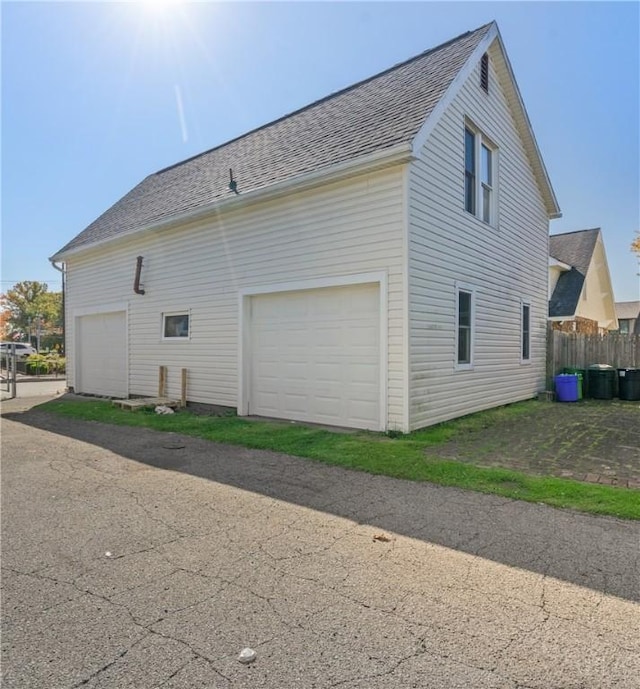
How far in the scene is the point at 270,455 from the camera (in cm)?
A: 615

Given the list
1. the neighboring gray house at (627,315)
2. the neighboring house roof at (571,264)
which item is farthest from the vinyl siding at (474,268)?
the neighboring gray house at (627,315)

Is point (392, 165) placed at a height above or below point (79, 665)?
above

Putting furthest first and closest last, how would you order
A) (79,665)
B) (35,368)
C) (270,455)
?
(35,368) < (270,455) < (79,665)

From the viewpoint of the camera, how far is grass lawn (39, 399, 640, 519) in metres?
4.34

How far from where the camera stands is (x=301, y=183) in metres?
8.07

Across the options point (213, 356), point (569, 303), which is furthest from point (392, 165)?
point (569, 303)

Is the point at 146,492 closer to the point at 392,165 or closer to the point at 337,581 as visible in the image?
the point at 337,581

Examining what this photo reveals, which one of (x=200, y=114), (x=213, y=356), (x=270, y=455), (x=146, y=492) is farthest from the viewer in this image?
(x=200, y=114)

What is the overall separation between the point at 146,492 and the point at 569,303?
1919cm

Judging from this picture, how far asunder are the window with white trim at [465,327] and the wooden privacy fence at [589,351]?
5.60m

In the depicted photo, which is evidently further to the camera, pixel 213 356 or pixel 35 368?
pixel 35 368

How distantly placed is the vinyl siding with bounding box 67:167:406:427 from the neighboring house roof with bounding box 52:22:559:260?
20.3 inches

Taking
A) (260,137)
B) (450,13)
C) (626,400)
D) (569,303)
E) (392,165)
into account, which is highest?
(450,13)

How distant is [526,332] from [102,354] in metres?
12.4
